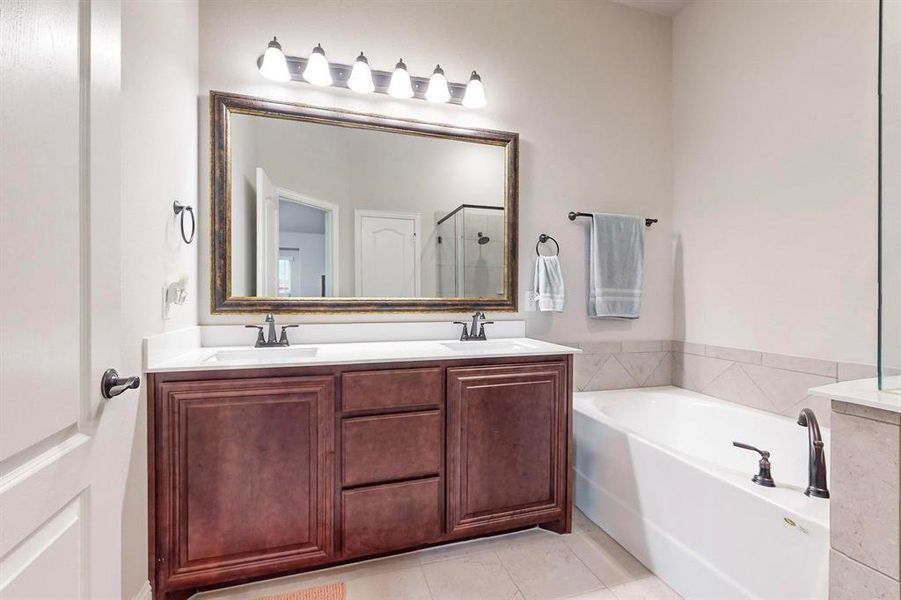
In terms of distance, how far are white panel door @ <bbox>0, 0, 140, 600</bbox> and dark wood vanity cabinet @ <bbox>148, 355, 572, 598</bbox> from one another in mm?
613

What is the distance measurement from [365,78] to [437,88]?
380 millimetres

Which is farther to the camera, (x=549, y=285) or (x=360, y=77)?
(x=549, y=285)

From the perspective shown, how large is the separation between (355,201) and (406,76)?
0.70m

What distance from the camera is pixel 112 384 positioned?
85cm

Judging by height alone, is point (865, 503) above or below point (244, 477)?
above

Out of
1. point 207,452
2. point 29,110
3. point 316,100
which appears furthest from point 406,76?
point 207,452

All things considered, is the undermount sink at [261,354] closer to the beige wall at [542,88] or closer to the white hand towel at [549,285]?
the beige wall at [542,88]

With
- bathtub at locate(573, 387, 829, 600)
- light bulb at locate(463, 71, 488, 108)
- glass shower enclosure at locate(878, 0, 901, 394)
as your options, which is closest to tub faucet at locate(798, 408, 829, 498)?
bathtub at locate(573, 387, 829, 600)

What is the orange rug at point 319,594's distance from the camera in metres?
1.57

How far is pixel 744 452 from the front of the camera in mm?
2184

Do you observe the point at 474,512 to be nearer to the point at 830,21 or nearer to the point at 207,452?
the point at 207,452

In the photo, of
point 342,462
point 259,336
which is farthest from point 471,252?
point 342,462

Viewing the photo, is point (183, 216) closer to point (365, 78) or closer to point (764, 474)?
point (365, 78)

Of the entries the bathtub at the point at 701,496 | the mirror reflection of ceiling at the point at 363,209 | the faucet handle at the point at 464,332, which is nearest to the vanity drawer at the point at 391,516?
the faucet handle at the point at 464,332
